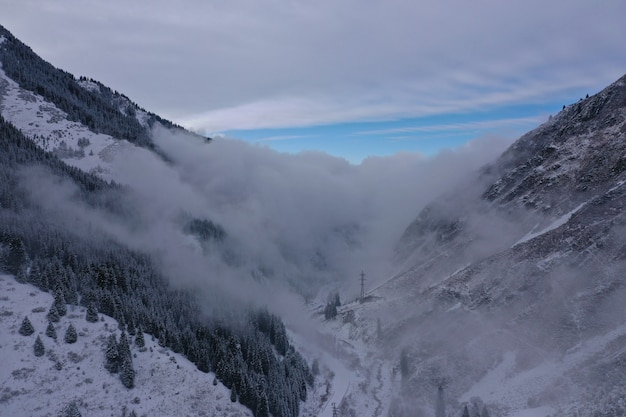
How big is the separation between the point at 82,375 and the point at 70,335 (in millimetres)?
10581

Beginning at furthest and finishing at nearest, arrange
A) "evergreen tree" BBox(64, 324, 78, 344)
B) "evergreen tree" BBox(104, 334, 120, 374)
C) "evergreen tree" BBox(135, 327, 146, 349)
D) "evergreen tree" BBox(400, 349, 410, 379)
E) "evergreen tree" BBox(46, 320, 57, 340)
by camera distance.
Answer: "evergreen tree" BBox(400, 349, 410, 379) → "evergreen tree" BBox(135, 327, 146, 349) → "evergreen tree" BBox(64, 324, 78, 344) → "evergreen tree" BBox(104, 334, 120, 374) → "evergreen tree" BBox(46, 320, 57, 340)

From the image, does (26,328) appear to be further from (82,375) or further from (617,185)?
(617,185)

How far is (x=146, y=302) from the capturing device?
420 feet

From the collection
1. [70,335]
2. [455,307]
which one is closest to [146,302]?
[70,335]

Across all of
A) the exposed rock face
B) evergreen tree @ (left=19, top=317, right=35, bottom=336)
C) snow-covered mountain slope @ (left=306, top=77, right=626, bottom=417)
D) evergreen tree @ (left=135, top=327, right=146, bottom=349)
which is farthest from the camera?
evergreen tree @ (left=135, top=327, right=146, bottom=349)

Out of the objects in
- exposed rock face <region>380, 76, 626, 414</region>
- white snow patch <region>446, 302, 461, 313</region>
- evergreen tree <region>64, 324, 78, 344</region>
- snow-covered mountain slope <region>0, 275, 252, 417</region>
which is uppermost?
exposed rock face <region>380, 76, 626, 414</region>

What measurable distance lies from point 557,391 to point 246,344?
278 ft

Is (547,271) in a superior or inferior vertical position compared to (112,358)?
superior

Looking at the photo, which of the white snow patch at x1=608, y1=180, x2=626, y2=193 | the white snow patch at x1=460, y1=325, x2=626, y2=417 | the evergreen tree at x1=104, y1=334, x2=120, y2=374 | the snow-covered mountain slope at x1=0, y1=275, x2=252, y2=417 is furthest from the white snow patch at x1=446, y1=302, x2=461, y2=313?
the evergreen tree at x1=104, y1=334, x2=120, y2=374

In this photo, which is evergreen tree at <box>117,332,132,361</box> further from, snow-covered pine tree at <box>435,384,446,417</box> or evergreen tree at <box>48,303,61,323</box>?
snow-covered pine tree at <box>435,384,446,417</box>

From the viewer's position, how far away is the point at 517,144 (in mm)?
194625

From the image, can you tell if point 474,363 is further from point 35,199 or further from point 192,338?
point 35,199

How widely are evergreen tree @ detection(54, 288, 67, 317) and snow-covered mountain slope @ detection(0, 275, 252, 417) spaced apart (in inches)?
66.2

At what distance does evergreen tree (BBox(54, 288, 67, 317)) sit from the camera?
104 metres
